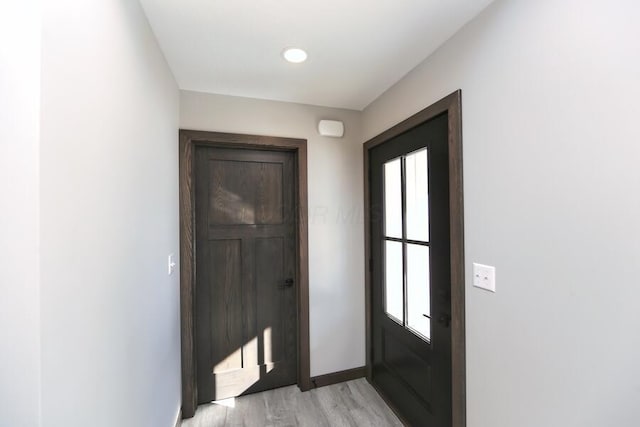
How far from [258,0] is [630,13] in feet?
4.14

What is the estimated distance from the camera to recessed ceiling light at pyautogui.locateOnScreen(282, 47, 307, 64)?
1.57 meters

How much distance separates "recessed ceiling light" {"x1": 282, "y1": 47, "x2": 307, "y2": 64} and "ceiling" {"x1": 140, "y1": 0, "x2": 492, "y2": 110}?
0.03 meters

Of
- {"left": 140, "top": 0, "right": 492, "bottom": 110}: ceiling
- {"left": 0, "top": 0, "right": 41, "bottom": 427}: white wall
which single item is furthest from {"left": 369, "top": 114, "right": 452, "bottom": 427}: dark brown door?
{"left": 0, "top": 0, "right": 41, "bottom": 427}: white wall

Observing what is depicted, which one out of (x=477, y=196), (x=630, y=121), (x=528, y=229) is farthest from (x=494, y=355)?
(x=630, y=121)

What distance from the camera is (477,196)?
4.37ft

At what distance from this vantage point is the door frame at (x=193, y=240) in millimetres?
1960

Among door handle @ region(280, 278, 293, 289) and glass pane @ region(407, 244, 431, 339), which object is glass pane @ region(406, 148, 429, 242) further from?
door handle @ region(280, 278, 293, 289)

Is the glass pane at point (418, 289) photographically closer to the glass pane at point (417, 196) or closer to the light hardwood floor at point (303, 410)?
the glass pane at point (417, 196)

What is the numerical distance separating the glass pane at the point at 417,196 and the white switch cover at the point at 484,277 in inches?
15.7

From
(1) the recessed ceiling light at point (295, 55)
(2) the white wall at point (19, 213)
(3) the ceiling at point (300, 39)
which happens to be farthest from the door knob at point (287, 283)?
(2) the white wall at point (19, 213)

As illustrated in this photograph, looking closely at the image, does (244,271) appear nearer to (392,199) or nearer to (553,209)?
(392,199)

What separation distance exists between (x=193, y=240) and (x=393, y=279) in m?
1.48

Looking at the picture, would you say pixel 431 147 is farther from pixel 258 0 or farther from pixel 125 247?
pixel 125 247

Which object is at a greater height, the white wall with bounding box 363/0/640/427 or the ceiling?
the ceiling
